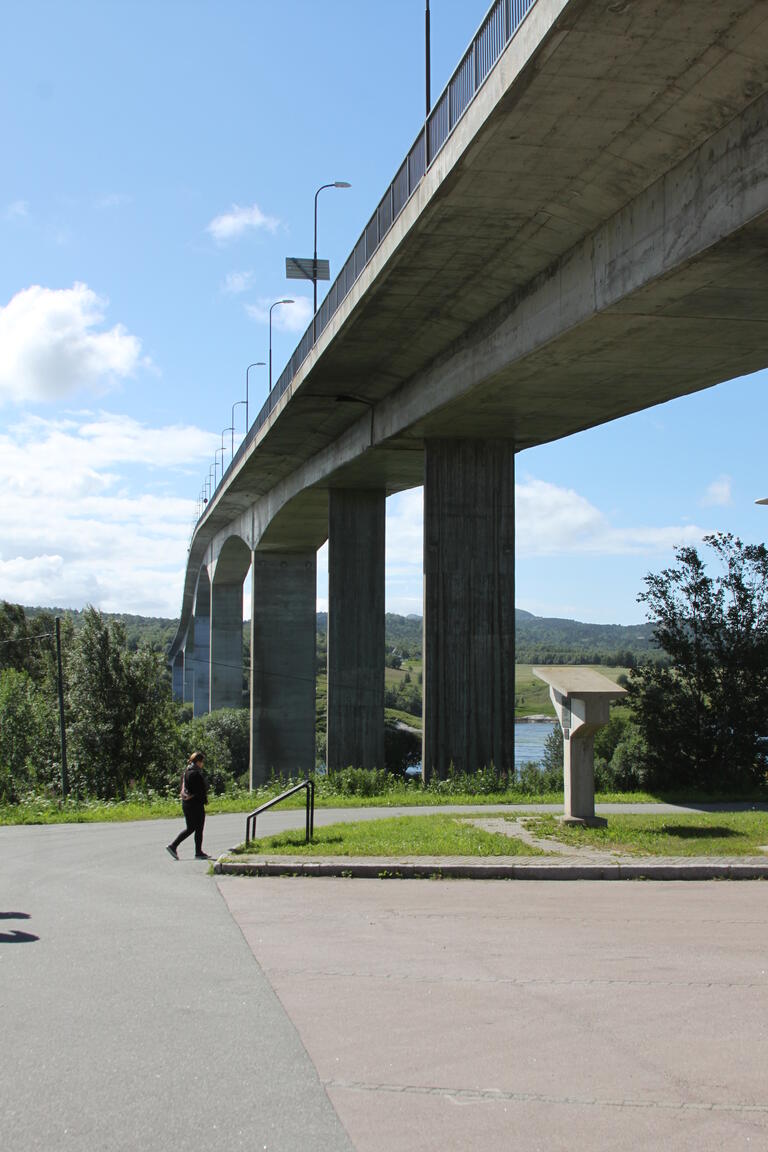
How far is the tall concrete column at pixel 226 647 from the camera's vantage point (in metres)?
70.0

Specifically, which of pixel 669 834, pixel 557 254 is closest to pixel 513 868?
pixel 669 834

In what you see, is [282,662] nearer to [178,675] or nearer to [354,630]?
[354,630]

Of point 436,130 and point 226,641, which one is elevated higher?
point 436,130

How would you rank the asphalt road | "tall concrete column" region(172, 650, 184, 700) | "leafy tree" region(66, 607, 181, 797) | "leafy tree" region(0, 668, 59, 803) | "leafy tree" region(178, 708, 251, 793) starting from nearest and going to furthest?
1. the asphalt road
2. "leafy tree" region(66, 607, 181, 797)
3. "leafy tree" region(0, 668, 59, 803)
4. "leafy tree" region(178, 708, 251, 793)
5. "tall concrete column" region(172, 650, 184, 700)

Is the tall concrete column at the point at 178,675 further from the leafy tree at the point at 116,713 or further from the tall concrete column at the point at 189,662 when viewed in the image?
the leafy tree at the point at 116,713

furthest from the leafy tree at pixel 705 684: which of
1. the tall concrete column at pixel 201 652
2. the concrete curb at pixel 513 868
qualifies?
the tall concrete column at pixel 201 652

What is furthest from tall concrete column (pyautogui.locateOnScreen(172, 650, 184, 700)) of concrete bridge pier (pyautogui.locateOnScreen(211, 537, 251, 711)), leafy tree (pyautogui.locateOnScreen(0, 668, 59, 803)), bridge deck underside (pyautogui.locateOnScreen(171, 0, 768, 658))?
bridge deck underside (pyautogui.locateOnScreen(171, 0, 768, 658))

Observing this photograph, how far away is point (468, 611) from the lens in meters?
23.6

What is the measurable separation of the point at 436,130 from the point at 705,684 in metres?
12.6

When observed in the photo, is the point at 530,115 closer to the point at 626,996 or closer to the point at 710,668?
the point at 626,996

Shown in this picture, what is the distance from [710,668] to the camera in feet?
74.1

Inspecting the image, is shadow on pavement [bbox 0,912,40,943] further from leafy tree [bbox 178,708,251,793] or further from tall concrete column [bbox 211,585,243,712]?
tall concrete column [bbox 211,585,243,712]

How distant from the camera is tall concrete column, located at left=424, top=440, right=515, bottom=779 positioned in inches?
925

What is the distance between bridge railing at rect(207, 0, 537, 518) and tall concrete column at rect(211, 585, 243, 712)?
49.1m
